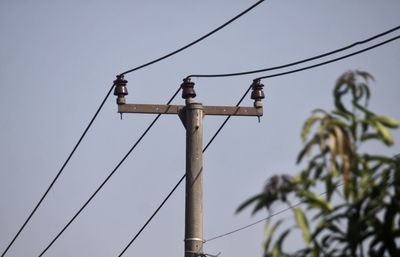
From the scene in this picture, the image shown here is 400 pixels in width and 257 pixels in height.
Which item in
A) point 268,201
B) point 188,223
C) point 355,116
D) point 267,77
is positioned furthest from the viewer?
point 267,77

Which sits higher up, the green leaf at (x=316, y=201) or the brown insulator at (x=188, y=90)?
the brown insulator at (x=188, y=90)

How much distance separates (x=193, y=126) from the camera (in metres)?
10.6

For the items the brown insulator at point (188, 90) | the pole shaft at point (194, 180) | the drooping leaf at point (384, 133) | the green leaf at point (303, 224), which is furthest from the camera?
the brown insulator at point (188, 90)

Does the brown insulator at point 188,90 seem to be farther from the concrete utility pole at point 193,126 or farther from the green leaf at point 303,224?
the green leaf at point 303,224

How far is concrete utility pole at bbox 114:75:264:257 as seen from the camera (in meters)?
10.2

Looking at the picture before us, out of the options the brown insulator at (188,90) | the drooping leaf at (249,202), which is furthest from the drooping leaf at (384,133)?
the brown insulator at (188,90)

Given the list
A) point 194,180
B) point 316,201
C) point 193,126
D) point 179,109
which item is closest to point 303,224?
point 316,201

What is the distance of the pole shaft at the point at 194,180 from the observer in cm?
1015

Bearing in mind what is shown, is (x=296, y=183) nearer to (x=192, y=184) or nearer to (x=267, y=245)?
(x=267, y=245)

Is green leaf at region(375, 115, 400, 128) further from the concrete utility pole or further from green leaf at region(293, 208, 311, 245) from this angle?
the concrete utility pole

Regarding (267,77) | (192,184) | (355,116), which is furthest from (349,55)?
(355,116)

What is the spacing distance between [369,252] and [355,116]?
2.01ft

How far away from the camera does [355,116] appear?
3.43 metres

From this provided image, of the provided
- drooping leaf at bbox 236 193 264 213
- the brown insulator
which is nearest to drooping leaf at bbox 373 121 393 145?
drooping leaf at bbox 236 193 264 213
